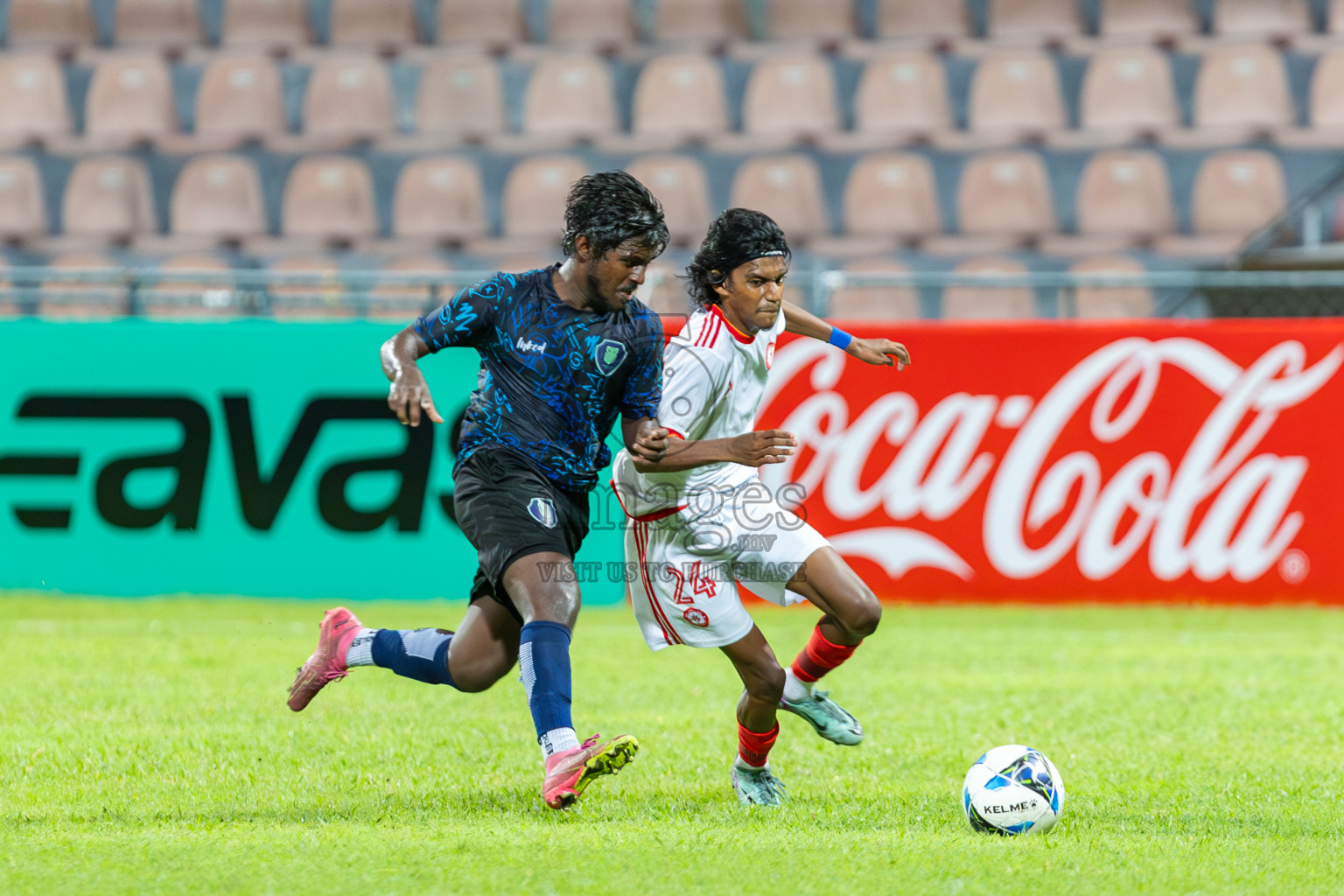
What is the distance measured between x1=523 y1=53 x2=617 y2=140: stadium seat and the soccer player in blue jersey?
10.1 m

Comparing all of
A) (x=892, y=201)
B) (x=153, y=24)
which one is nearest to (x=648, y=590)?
(x=892, y=201)

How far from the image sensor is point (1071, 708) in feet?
22.7

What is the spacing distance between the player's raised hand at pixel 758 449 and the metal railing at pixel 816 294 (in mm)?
5142

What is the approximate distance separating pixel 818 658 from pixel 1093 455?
17.4 ft

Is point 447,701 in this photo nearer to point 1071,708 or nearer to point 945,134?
point 1071,708

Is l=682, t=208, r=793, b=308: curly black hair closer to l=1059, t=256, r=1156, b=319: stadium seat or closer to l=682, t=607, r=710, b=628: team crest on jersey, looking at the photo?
l=682, t=607, r=710, b=628: team crest on jersey

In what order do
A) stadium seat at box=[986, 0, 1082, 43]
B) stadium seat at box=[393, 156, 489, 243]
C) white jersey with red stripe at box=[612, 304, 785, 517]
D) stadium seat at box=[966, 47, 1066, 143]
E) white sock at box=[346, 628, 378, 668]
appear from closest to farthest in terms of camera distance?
white jersey with red stripe at box=[612, 304, 785, 517], white sock at box=[346, 628, 378, 668], stadium seat at box=[393, 156, 489, 243], stadium seat at box=[966, 47, 1066, 143], stadium seat at box=[986, 0, 1082, 43]

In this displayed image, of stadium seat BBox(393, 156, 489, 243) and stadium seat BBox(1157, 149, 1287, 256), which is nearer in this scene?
stadium seat BBox(1157, 149, 1287, 256)

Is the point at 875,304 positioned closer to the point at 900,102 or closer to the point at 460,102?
the point at 900,102

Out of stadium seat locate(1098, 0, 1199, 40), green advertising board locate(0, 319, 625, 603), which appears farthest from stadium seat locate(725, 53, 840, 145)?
green advertising board locate(0, 319, 625, 603)

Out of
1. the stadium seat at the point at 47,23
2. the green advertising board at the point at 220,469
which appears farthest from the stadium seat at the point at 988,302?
the stadium seat at the point at 47,23

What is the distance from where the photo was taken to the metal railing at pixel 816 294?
10.0 meters

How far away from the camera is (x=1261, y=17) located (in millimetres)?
15266

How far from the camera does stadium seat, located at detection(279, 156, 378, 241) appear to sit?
14.1 m
